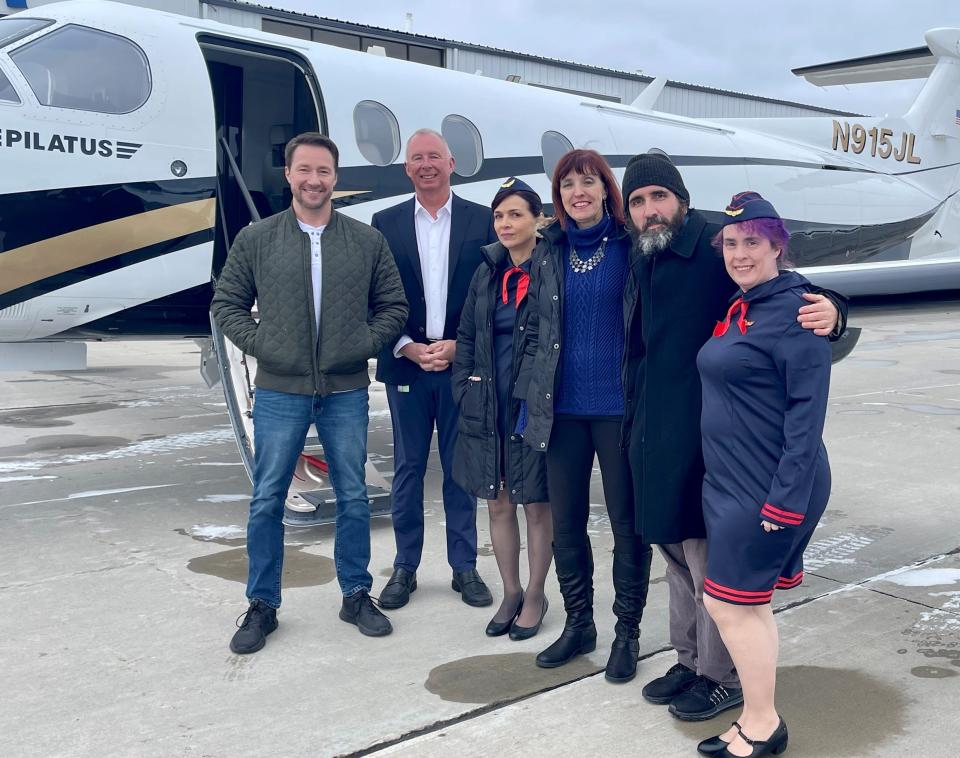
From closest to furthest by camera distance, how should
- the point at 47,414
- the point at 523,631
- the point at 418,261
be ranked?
the point at 523,631 → the point at 418,261 → the point at 47,414

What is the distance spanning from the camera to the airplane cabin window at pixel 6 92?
5.35 metres

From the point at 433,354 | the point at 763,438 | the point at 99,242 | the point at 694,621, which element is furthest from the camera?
the point at 99,242

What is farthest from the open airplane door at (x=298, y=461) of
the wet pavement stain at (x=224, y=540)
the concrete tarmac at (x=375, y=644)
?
the wet pavement stain at (x=224, y=540)

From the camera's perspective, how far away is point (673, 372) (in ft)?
10.4

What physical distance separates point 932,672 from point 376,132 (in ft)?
17.2

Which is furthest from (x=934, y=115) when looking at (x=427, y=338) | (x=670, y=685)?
(x=670, y=685)

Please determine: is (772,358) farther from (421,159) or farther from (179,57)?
(179,57)

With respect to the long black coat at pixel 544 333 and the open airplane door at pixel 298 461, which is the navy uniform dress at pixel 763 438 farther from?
the open airplane door at pixel 298 461

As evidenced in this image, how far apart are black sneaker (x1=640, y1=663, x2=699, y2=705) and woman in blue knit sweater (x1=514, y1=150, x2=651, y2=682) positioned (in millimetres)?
154

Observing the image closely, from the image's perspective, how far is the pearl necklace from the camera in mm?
3531

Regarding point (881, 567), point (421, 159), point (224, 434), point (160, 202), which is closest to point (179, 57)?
point (160, 202)

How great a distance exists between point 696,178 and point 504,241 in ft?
21.4

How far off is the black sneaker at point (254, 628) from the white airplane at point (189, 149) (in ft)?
5.54

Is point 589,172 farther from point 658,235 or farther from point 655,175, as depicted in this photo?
point 658,235
